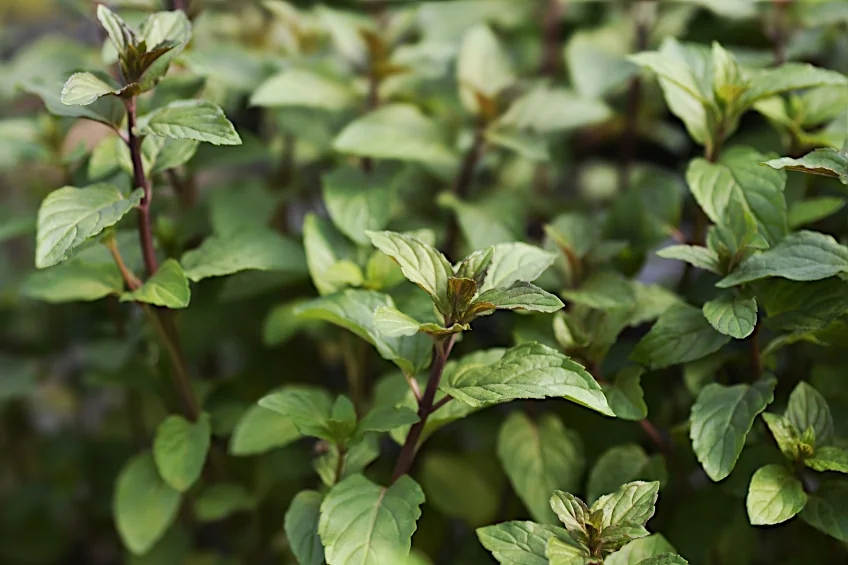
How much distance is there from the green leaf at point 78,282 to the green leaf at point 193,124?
0.63ft

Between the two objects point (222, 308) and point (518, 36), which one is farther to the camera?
point (518, 36)

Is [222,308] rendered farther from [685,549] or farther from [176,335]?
[685,549]

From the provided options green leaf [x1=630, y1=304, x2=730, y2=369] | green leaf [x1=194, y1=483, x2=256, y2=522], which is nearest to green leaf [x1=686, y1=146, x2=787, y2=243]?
green leaf [x1=630, y1=304, x2=730, y2=369]

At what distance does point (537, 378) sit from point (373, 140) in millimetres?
469

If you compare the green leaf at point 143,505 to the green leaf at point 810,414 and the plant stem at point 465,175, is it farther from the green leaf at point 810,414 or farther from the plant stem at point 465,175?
the green leaf at point 810,414

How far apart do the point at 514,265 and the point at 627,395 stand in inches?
7.3

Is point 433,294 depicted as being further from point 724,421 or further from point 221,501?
point 221,501

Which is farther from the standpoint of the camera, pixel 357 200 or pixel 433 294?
pixel 357 200

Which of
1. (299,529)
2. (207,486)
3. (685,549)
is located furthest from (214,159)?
(685,549)

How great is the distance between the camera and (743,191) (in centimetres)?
83

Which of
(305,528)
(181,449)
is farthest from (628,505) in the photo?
(181,449)

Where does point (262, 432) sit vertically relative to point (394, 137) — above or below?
below

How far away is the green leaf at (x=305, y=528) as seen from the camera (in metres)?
0.71

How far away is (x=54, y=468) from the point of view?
131 cm
